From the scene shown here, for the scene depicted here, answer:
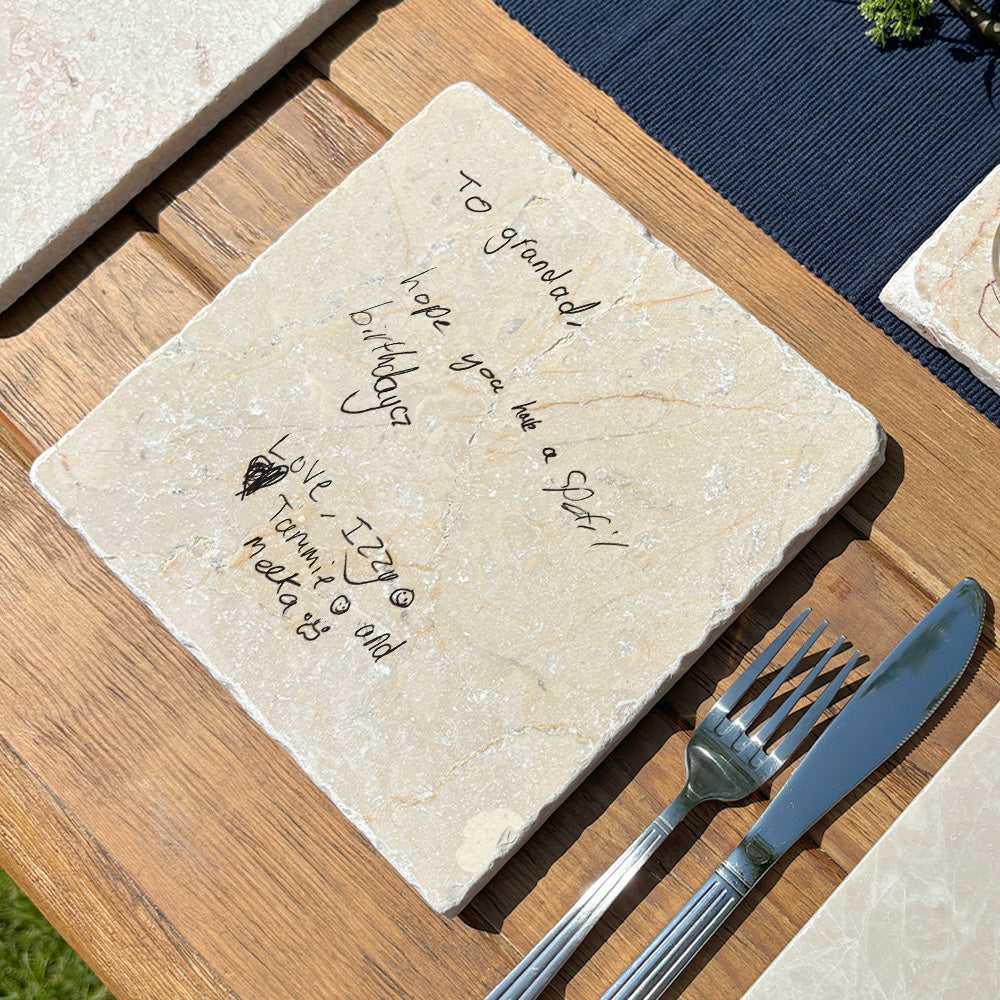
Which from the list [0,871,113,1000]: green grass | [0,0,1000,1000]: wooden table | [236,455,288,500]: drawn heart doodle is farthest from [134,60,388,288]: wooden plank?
[0,871,113,1000]: green grass

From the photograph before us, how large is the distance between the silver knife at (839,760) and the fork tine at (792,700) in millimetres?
24

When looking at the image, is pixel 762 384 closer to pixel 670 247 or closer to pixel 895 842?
pixel 670 247

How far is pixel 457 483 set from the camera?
23.6 inches

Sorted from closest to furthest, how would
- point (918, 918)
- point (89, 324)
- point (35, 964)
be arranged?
point (918, 918)
point (89, 324)
point (35, 964)

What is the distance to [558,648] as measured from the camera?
1.88 ft

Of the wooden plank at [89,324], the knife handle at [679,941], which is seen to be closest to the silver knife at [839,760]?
the knife handle at [679,941]

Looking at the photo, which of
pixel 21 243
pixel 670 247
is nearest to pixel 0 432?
pixel 21 243

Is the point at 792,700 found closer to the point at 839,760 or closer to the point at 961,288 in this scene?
the point at 839,760

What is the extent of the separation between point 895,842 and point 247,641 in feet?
1.30

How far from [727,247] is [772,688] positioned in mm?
306

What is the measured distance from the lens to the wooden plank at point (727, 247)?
62 cm

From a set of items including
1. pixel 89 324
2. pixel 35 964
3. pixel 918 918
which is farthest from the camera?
pixel 35 964

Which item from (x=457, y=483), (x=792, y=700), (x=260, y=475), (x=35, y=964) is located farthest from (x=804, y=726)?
(x=35, y=964)

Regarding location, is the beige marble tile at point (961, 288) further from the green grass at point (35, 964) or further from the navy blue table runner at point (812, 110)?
the green grass at point (35, 964)
